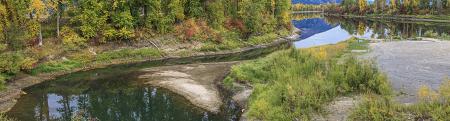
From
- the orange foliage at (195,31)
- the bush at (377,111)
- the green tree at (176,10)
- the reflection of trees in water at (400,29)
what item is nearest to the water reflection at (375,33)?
the reflection of trees in water at (400,29)

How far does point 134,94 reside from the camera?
40.2m

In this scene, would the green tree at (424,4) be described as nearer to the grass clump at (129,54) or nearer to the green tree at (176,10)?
the green tree at (176,10)

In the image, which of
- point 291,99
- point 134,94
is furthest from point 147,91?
point 291,99

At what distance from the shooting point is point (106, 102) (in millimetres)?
37188

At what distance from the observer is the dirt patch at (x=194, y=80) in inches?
1431

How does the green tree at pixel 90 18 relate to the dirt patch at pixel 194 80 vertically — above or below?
above

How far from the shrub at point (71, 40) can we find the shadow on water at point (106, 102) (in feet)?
32.7

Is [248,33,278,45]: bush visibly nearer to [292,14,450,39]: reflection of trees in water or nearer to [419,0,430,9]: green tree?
[292,14,450,39]: reflection of trees in water

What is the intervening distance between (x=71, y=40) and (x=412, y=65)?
46.0 meters

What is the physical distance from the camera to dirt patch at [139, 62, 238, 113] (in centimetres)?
3634

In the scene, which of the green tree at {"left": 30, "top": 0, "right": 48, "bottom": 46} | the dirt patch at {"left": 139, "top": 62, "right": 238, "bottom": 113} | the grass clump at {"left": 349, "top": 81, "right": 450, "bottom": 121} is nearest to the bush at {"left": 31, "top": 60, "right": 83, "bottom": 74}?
the green tree at {"left": 30, "top": 0, "right": 48, "bottom": 46}

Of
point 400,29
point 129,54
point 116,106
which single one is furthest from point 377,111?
point 400,29

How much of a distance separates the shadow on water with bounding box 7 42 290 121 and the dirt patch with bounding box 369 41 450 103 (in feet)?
39.7

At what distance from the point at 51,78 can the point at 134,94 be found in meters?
14.4
